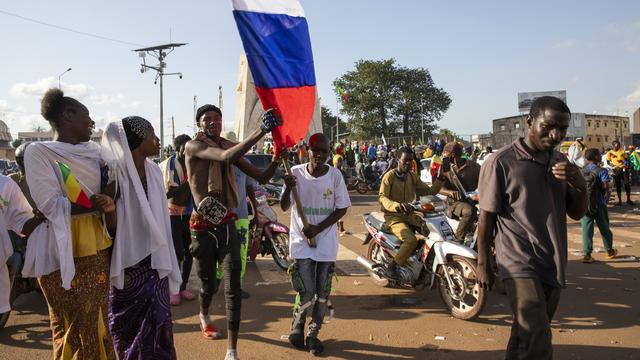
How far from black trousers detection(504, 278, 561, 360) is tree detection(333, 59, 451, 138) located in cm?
6368

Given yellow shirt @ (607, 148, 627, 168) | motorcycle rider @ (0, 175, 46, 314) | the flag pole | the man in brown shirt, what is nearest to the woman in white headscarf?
motorcycle rider @ (0, 175, 46, 314)

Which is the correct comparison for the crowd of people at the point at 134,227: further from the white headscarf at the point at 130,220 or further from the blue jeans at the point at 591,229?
the blue jeans at the point at 591,229

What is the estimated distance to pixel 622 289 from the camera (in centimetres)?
636

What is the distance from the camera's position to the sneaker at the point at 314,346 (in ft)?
14.5

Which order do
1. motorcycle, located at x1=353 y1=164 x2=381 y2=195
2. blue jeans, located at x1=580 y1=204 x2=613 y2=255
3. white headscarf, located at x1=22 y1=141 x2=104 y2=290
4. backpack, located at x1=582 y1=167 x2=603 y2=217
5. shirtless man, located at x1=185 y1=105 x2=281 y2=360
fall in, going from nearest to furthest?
white headscarf, located at x1=22 y1=141 x2=104 y2=290, shirtless man, located at x1=185 y1=105 x2=281 y2=360, blue jeans, located at x1=580 y1=204 x2=613 y2=255, backpack, located at x1=582 y1=167 x2=603 y2=217, motorcycle, located at x1=353 y1=164 x2=381 y2=195

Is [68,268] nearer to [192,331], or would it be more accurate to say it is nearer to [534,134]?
[192,331]

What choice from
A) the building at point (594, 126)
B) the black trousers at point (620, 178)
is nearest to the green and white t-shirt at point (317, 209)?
the black trousers at point (620, 178)

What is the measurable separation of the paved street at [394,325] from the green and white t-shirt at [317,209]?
0.88 metres

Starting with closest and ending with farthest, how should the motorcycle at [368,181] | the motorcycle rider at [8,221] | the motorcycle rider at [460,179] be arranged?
the motorcycle rider at [8,221] → the motorcycle rider at [460,179] → the motorcycle at [368,181]

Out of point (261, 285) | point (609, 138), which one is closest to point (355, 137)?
point (609, 138)

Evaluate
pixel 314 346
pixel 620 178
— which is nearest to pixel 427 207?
pixel 314 346

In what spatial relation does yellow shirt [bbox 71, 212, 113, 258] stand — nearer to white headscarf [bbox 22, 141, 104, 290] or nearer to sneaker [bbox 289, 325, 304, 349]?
white headscarf [bbox 22, 141, 104, 290]

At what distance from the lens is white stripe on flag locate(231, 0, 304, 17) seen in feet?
13.2

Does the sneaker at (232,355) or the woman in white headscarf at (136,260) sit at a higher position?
the woman in white headscarf at (136,260)
